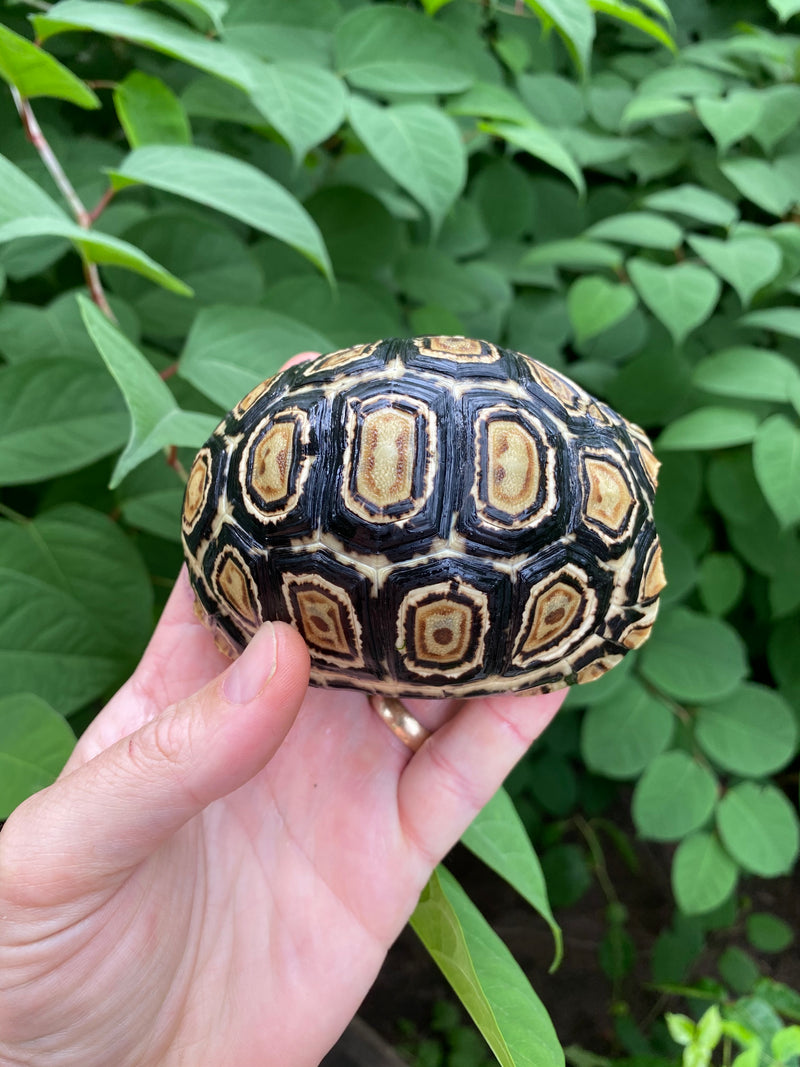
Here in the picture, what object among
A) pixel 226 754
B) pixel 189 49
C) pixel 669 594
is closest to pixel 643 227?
pixel 669 594

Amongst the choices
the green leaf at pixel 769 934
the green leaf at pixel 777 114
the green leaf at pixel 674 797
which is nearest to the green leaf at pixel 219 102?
the green leaf at pixel 777 114

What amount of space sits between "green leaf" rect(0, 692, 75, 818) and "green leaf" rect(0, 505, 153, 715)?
10 centimetres

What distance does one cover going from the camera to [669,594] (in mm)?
1593

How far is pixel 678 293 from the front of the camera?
1362 millimetres

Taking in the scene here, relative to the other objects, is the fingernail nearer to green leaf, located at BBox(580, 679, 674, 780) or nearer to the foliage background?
the foliage background

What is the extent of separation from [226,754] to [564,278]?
5.32 ft

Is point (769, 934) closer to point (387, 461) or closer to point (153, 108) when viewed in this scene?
point (387, 461)

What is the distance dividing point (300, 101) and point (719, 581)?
130 cm

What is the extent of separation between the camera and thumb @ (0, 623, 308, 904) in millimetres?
812

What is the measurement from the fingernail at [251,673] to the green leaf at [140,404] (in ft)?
0.81

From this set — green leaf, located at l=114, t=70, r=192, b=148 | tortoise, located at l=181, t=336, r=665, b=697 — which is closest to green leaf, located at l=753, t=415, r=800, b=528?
tortoise, located at l=181, t=336, r=665, b=697

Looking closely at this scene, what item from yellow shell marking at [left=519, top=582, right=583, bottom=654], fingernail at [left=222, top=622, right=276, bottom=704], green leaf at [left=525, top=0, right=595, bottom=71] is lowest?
yellow shell marking at [left=519, top=582, right=583, bottom=654]

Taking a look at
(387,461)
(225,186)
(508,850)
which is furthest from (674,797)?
(225,186)

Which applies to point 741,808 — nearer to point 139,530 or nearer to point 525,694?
point 525,694
